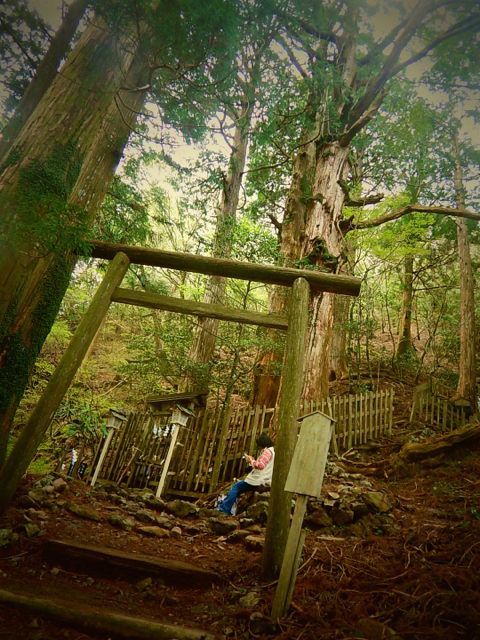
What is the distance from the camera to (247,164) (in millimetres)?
11656

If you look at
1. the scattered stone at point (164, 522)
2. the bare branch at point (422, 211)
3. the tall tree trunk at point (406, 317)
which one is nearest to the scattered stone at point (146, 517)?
the scattered stone at point (164, 522)

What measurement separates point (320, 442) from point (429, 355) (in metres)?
16.1

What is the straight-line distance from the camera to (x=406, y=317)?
48.3 feet

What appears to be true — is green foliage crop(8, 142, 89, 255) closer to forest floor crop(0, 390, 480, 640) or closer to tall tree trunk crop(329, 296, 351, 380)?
forest floor crop(0, 390, 480, 640)

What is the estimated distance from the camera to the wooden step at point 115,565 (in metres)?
2.94

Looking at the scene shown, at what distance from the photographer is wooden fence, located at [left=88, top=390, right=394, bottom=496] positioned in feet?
22.9

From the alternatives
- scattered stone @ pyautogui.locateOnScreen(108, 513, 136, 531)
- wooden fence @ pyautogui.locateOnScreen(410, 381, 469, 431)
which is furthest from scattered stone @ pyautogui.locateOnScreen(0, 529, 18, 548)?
wooden fence @ pyautogui.locateOnScreen(410, 381, 469, 431)

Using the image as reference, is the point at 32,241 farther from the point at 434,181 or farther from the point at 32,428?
the point at 434,181

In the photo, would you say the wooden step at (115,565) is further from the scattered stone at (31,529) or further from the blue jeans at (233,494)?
the blue jeans at (233,494)

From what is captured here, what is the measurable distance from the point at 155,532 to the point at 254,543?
123 centimetres

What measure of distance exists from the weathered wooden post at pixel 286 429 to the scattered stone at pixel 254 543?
31.7 inches

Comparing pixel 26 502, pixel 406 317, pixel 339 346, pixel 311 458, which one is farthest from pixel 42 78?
pixel 406 317

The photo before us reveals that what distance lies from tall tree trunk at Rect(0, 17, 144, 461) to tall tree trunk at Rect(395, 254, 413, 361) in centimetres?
1314

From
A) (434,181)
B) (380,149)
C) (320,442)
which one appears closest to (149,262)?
(320,442)
